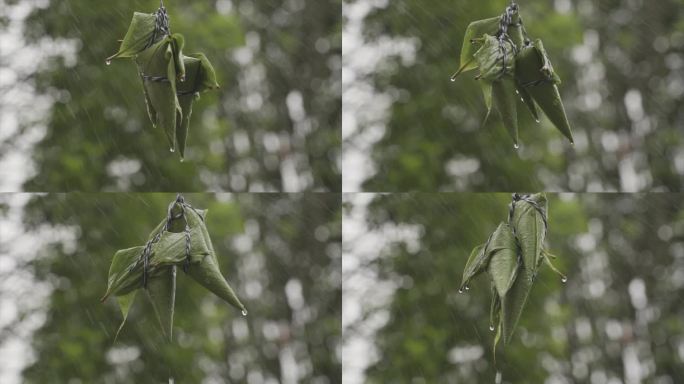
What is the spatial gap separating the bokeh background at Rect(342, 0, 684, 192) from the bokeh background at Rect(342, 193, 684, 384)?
5cm

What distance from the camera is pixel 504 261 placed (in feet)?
4.13

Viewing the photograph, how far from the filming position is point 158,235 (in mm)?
1376

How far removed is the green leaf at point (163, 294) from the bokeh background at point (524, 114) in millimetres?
547

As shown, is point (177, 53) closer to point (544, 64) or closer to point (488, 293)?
point (544, 64)

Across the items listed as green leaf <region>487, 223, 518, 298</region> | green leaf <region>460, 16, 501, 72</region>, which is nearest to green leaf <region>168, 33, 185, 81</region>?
green leaf <region>460, 16, 501, 72</region>

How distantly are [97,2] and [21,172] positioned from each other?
37 centimetres

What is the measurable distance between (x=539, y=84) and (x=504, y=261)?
27cm

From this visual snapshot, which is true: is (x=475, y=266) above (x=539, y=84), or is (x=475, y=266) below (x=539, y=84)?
below

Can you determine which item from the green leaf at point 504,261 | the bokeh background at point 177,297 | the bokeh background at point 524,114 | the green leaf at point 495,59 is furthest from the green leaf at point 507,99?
the bokeh background at point 177,297

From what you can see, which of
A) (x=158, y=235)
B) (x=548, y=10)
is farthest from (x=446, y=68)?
(x=158, y=235)

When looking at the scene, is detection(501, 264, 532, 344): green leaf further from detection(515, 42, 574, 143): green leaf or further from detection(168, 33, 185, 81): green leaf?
detection(168, 33, 185, 81): green leaf

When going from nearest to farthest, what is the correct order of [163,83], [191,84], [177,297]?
[163,83] → [191,84] → [177,297]

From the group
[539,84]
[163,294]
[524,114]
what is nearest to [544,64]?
[539,84]

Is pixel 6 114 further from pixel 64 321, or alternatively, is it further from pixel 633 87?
pixel 633 87
